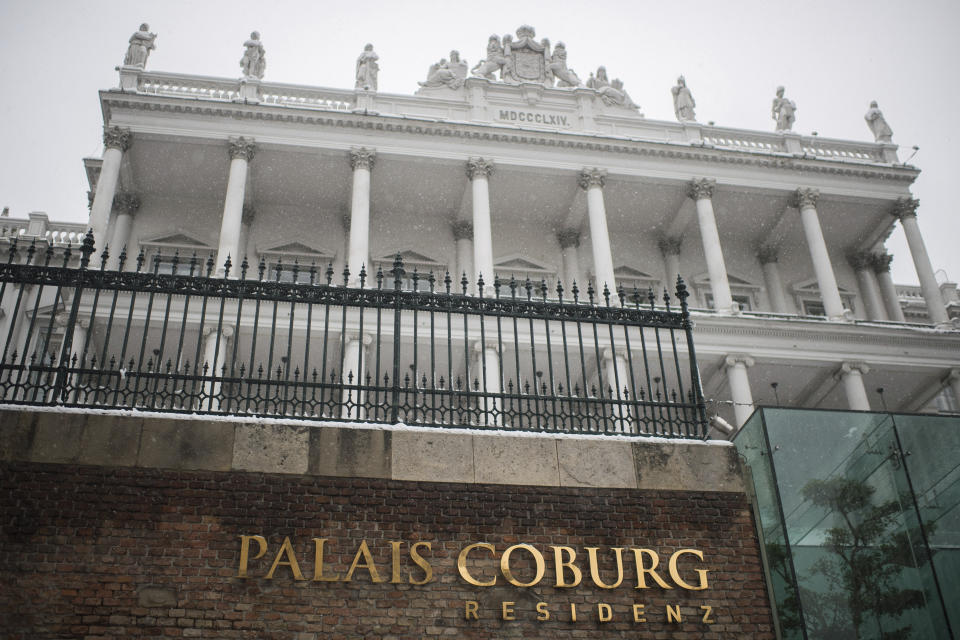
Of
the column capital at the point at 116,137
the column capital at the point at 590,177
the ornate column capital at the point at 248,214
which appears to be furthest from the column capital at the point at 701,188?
the column capital at the point at 116,137

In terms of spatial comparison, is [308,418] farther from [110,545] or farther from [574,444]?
[574,444]

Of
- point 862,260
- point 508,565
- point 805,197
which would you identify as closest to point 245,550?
point 508,565

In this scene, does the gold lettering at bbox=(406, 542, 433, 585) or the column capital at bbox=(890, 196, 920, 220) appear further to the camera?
the column capital at bbox=(890, 196, 920, 220)

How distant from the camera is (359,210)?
28.8 m

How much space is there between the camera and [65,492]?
732 cm

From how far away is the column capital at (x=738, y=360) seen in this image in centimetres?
2862

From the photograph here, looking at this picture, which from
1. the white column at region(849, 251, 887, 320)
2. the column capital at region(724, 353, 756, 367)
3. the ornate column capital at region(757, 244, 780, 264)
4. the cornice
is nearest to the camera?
the column capital at region(724, 353, 756, 367)

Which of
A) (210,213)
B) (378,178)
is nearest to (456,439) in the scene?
(378,178)

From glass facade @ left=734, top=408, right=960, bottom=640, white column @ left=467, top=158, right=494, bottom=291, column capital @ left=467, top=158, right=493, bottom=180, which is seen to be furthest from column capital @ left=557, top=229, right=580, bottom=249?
glass facade @ left=734, top=408, right=960, bottom=640

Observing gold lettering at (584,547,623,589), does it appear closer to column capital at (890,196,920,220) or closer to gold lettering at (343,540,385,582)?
gold lettering at (343,540,385,582)

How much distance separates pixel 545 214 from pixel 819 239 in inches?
395

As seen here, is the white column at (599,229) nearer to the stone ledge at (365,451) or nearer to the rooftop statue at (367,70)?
the rooftop statue at (367,70)

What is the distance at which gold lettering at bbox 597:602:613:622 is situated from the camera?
7609 mm

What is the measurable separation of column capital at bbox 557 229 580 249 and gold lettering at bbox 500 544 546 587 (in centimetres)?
2662
